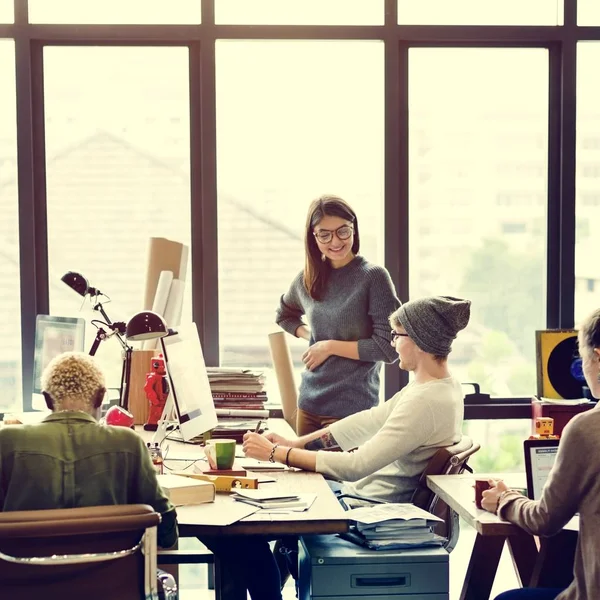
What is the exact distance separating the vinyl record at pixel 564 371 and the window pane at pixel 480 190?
0.32 metres

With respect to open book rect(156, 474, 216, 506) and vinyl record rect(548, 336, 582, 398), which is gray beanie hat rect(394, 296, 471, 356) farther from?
vinyl record rect(548, 336, 582, 398)

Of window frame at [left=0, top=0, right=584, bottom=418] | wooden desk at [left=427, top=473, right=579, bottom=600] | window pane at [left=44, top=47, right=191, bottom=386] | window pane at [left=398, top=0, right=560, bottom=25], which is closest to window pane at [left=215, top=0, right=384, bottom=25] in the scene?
window frame at [left=0, top=0, right=584, bottom=418]

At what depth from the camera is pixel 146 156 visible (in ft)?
13.9

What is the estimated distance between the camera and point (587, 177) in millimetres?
4359

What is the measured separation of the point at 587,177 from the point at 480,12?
0.94m

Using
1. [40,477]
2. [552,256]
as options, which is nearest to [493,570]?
[40,477]

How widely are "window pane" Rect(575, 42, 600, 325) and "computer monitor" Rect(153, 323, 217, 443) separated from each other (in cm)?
206

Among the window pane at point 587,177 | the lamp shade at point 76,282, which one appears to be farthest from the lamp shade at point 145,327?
the window pane at point 587,177

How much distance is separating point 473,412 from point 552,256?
85 centimetres

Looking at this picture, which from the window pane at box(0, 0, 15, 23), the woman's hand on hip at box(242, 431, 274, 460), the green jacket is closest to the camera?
the green jacket

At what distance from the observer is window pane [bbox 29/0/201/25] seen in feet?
13.6

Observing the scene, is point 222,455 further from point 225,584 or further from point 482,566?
point 482,566

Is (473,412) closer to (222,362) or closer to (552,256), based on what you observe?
(552,256)

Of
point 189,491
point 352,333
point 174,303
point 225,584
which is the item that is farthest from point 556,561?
point 174,303
